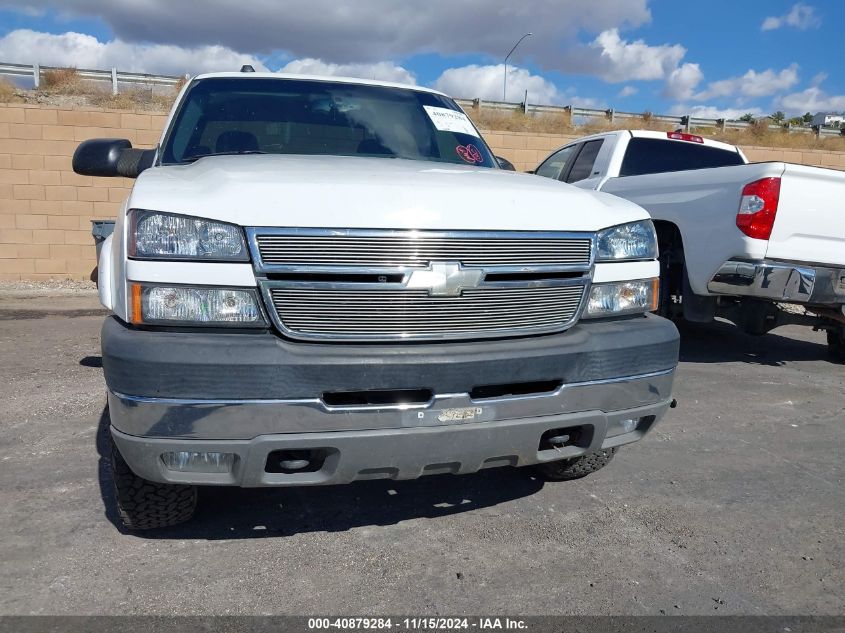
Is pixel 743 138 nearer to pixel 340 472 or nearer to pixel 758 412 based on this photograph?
pixel 758 412

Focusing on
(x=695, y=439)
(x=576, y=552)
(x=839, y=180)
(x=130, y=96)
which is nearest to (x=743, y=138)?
(x=130, y=96)

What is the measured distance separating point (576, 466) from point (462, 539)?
2.63 ft

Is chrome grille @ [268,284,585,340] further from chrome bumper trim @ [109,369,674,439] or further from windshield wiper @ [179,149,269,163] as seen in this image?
windshield wiper @ [179,149,269,163]

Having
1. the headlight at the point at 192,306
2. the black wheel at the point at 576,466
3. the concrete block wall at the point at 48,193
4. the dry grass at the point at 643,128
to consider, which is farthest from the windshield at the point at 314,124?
the dry grass at the point at 643,128

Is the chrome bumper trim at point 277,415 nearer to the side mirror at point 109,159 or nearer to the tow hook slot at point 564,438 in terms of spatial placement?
the tow hook slot at point 564,438

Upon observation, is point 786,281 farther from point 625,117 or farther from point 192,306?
point 625,117

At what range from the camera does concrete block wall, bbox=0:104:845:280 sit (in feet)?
35.1

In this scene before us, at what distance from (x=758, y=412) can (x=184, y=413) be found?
13.2ft

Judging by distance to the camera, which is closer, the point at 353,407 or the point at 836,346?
the point at 353,407

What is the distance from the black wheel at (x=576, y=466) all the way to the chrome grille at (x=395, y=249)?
125 centimetres

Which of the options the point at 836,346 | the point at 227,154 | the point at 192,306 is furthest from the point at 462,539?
the point at 836,346

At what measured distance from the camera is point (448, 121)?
427cm

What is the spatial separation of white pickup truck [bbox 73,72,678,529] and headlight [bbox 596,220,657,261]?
0.04ft

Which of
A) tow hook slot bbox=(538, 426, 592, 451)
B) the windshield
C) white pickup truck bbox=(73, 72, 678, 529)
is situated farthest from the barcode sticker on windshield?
tow hook slot bbox=(538, 426, 592, 451)
